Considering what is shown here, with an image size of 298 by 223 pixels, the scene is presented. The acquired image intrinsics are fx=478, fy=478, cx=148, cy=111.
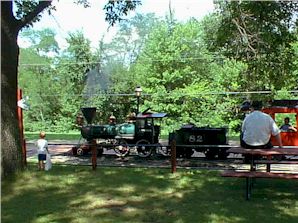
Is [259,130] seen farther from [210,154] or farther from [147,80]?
[147,80]

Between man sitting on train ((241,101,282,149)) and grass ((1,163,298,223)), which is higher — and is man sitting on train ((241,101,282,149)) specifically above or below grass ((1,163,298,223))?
above

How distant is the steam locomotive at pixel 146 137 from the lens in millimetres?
17953

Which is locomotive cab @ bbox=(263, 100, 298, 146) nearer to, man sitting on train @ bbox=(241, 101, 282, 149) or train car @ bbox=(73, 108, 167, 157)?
train car @ bbox=(73, 108, 167, 157)

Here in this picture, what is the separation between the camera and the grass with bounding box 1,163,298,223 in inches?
256

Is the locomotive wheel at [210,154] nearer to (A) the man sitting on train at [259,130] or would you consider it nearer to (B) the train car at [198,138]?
(B) the train car at [198,138]

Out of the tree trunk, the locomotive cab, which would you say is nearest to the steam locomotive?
the locomotive cab

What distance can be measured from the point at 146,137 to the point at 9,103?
10.7 metres

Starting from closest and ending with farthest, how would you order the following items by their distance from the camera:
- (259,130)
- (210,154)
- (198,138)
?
(259,130)
(210,154)
(198,138)

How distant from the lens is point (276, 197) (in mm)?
7688

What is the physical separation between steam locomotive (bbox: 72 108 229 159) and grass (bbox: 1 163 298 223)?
7.43 meters

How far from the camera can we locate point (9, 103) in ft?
31.5

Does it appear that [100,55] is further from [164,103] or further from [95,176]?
[95,176]

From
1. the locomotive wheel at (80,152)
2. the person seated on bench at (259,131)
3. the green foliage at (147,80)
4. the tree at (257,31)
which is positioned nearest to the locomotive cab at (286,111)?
the tree at (257,31)

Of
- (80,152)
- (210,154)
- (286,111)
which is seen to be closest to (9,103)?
(210,154)
